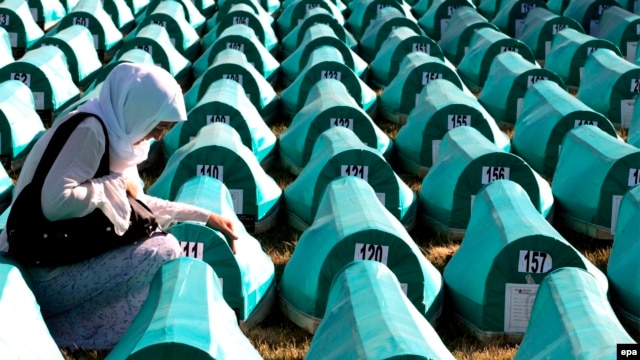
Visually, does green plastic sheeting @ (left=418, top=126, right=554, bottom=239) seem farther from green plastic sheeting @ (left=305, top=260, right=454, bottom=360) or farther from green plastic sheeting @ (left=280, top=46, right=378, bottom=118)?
green plastic sheeting @ (left=280, top=46, right=378, bottom=118)

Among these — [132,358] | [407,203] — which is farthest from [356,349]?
[407,203]

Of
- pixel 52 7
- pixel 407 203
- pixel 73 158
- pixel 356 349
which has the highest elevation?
pixel 73 158

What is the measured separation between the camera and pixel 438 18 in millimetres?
11234

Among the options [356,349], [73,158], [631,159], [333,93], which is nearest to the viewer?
[356,349]

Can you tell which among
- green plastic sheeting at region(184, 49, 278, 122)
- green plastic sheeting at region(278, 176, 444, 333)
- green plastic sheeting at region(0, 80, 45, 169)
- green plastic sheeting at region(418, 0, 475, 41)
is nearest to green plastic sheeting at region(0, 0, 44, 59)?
green plastic sheeting at region(184, 49, 278, 122)

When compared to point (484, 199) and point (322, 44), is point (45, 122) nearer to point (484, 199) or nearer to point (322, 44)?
point (322, 44)

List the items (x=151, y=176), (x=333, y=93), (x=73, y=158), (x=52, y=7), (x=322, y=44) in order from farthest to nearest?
(x=52, y=7)
(x=322, y=44)
(x=333, y=93)
(x=151, y=176)
(x=73, y=158)

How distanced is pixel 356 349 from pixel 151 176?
379cm

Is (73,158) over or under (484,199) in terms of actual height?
over

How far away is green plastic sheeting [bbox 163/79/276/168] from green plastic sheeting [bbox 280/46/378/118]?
35.5 inches

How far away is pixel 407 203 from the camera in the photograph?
612 centimetres

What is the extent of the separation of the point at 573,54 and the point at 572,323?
592cm

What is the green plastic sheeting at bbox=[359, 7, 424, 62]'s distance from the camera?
33.7 ft

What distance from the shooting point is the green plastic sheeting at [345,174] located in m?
5.96
